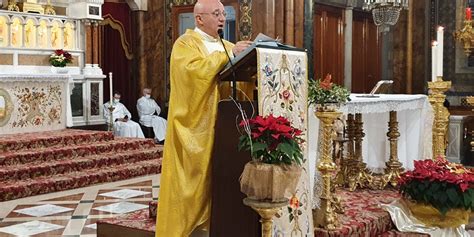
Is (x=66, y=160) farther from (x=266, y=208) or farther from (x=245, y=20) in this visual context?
(x=266, y=208)

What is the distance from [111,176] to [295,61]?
4.98 meters

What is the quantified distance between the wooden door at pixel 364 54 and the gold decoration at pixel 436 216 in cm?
784

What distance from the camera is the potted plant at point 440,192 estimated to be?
164 inches

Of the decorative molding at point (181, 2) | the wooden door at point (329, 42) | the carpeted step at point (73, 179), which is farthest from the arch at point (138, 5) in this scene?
the carpeted step at point (73, 179)

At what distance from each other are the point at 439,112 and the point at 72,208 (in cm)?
382

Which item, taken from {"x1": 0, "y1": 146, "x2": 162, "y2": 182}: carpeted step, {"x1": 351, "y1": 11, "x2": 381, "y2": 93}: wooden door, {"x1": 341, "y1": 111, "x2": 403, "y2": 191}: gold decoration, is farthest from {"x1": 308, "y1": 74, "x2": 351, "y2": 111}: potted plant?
{"x1": 351, "y1": 11, "x2": 381, "y2": 93}: wooden door

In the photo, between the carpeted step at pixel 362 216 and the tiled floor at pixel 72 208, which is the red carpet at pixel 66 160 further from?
the carpeted step at pixel 362 216

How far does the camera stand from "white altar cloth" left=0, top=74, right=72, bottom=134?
893 centimetres

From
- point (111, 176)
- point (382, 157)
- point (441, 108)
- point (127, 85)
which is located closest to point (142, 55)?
point (127, 85)

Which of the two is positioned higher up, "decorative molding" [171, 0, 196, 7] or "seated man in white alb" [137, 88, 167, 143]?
"decorative molding" [171, 0, 196, 7]

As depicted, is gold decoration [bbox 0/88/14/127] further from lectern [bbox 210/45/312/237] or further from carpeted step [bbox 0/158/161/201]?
lectern [bbox 210/45/312/237]

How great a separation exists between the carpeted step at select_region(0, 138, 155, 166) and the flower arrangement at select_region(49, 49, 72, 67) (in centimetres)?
160

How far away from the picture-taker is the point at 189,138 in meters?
3.59

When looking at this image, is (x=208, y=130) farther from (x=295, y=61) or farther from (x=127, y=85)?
(x=127, y=85)
